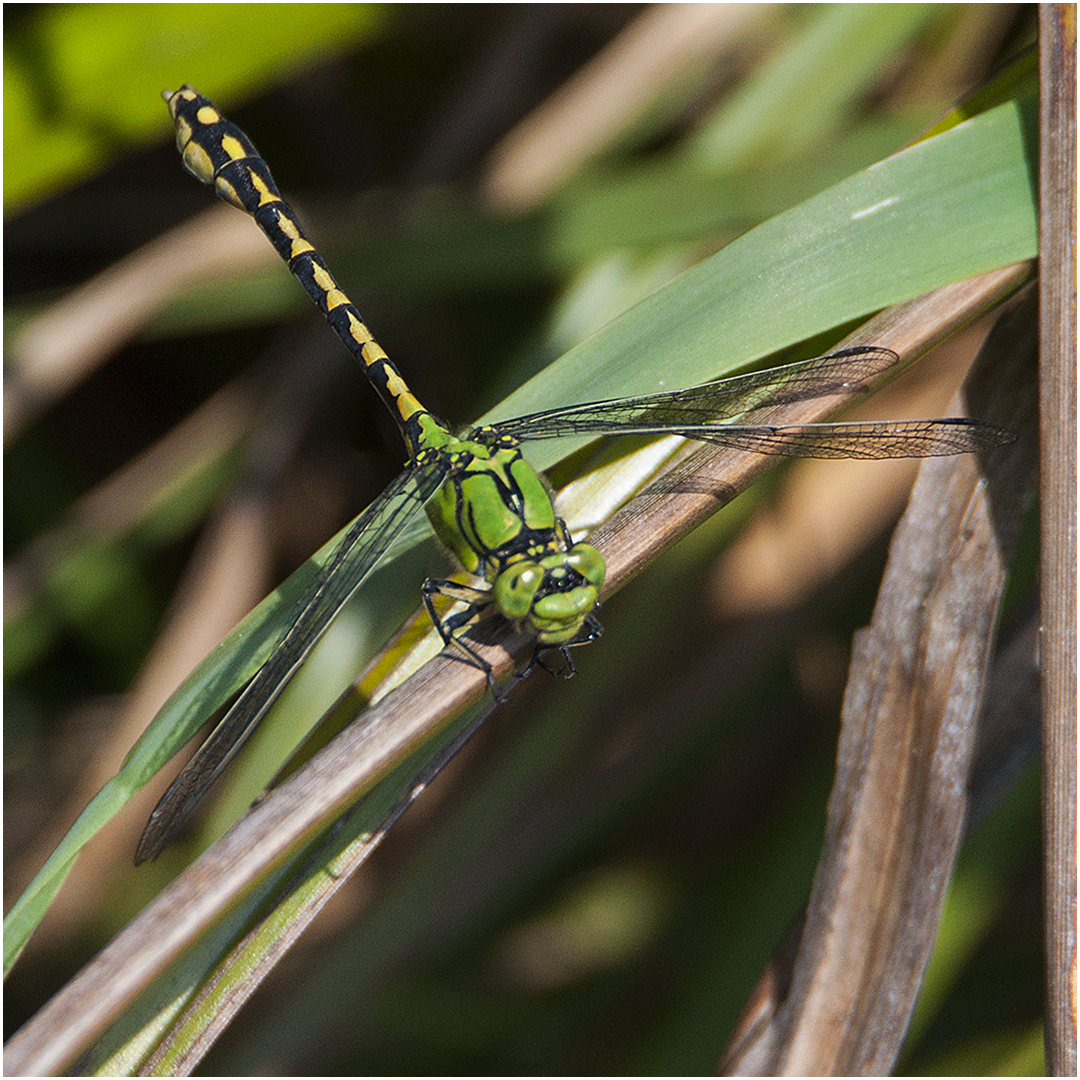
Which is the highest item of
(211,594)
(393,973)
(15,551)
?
(15,551)

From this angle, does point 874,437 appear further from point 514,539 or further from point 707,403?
point 514,539

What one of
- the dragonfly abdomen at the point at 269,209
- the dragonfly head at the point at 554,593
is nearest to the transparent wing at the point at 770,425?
the dragonfly head at the point at 554,593

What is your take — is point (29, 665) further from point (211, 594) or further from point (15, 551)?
point (211, 594)

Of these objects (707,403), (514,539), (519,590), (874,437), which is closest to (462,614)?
(519,590)

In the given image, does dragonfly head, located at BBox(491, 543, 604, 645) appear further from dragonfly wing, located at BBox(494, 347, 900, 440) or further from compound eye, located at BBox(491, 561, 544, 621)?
dragonfly wing, located at BBox(494, 347, 900, 440)

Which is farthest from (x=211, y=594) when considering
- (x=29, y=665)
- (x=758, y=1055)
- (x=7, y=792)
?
(x=758, y=1055)

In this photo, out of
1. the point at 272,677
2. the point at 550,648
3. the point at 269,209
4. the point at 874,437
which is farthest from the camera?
the point at 269,209
